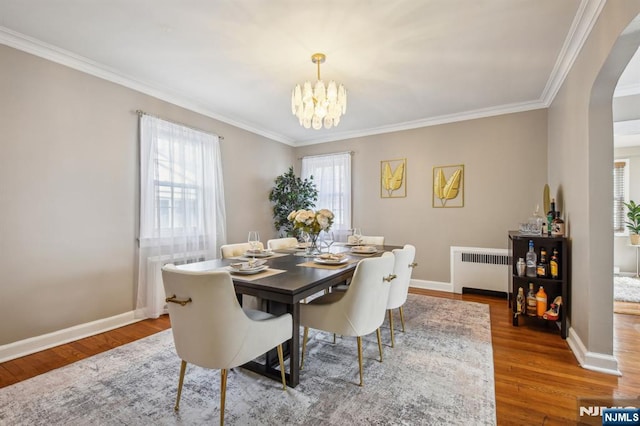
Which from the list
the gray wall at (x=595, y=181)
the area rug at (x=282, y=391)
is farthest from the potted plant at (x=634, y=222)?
the area rug at (x=282, y=391)

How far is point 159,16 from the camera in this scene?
86.4 inches

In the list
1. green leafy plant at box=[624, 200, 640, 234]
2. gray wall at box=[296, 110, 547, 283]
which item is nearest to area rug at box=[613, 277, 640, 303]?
green leafy plant at box=[624, 200, 640, 234]

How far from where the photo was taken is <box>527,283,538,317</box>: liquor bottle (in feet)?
9.82

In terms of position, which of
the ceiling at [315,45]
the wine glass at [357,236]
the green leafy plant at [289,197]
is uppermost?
the ceiling at [315,45]

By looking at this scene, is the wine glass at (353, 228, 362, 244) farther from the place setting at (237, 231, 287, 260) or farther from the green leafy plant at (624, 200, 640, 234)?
the green leafy plant at (624, 200, 640, 234)

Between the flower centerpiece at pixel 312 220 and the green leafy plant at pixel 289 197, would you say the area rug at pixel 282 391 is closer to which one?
the flower centerpiece at pixel 312 220

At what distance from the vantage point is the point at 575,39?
94.8 inches

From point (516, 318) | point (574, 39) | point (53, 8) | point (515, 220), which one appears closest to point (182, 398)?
point (53, 8)

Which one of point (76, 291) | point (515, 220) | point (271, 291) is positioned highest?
point (515, 220)

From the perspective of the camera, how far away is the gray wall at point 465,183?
13.0 ft

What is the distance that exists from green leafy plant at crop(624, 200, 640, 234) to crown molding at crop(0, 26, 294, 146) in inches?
285

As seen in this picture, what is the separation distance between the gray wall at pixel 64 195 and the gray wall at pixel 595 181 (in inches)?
163

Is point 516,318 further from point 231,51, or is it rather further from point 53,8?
point 53,8

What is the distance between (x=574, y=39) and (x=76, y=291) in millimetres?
4934
